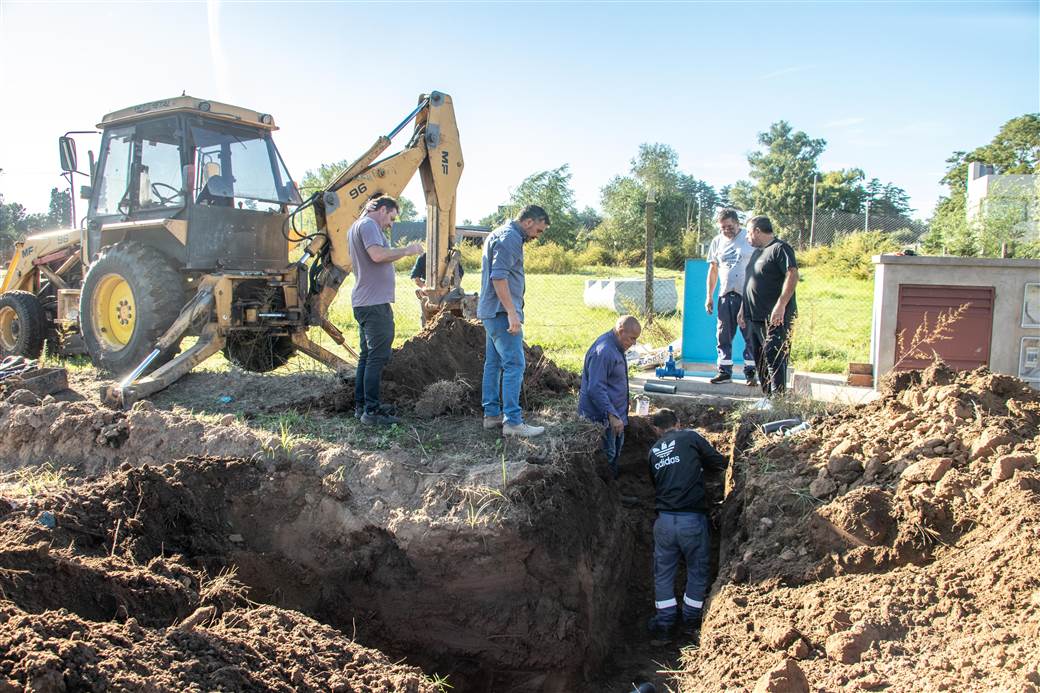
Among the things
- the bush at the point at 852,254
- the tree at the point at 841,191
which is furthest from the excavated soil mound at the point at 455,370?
the tree at the point at 841,191

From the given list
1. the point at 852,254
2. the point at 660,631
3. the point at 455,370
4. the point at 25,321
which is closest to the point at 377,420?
the point at 455,370

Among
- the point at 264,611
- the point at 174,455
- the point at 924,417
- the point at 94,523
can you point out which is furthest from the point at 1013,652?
the point at 174,455

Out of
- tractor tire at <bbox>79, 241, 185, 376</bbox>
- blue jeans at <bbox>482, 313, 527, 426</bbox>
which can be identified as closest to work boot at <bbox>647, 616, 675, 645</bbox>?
blue jeans at <bbox>482, 313, 527, 426</bbox>

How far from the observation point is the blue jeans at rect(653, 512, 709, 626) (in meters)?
5.10

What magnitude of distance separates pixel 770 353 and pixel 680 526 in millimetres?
2222

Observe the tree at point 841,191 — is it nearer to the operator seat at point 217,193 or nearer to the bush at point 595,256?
the bush at point 595,256

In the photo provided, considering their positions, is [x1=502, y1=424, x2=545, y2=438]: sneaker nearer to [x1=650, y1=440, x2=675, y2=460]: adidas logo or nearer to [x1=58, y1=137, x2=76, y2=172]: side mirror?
[x1=650, y1=440, x2=675, y2=460]: adidas logo

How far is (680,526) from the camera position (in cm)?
520

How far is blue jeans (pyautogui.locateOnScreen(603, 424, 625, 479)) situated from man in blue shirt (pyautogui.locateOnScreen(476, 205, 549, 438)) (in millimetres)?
604

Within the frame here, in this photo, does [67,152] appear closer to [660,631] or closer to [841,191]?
[660,631]

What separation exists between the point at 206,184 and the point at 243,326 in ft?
5.44

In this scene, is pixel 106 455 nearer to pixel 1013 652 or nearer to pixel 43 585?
pixel 43 585

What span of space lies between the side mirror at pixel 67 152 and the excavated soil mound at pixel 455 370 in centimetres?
496

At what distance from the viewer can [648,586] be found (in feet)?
18.6
